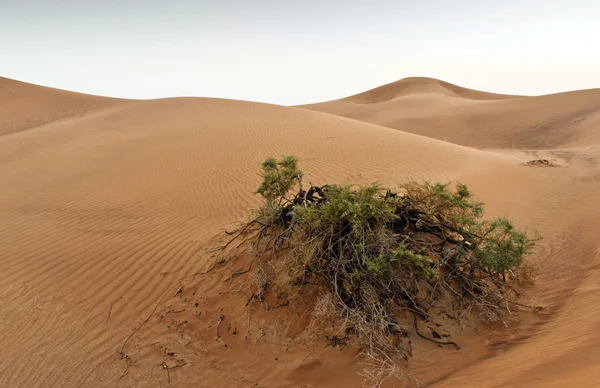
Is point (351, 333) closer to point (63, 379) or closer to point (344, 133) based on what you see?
point (63, 379)

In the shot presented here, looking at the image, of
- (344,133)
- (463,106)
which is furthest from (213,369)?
(463,106)

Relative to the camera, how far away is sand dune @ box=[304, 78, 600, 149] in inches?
875

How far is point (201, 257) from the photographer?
611 cm

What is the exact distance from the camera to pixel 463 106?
3541 centimetres

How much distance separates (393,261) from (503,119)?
1117 inches

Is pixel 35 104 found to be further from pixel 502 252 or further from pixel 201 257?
pixel 502 252

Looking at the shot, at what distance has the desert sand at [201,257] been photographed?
12.3 ft

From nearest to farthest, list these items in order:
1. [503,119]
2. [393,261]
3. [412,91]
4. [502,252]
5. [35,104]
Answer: [393,261]
[502,252]
[503,119]
[35,104]
[412,91]

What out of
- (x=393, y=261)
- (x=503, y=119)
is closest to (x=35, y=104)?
(x=393, y=261)

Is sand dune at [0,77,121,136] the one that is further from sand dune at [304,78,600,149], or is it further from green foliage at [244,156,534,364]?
green foliage at [244,156,534,364]

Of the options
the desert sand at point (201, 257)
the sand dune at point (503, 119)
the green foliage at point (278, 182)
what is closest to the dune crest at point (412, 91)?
the sand dune at point (503, 119)

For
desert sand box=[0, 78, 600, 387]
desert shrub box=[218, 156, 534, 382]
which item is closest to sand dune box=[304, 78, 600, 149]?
desert sand box=[0, 78, 600, 387]

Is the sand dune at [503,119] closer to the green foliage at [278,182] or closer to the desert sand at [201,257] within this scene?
the desert sand at [201,257]

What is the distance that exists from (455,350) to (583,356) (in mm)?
1162
